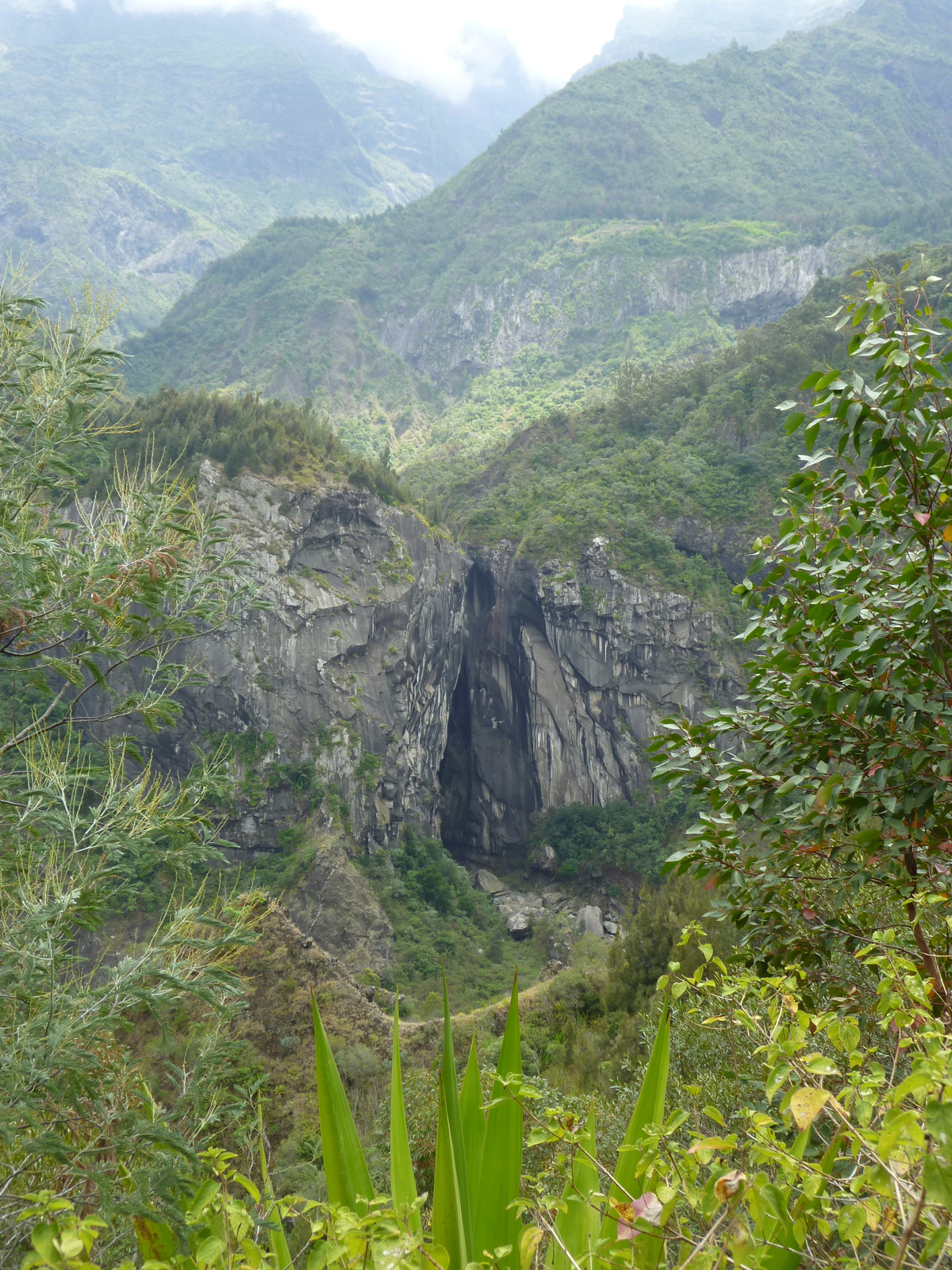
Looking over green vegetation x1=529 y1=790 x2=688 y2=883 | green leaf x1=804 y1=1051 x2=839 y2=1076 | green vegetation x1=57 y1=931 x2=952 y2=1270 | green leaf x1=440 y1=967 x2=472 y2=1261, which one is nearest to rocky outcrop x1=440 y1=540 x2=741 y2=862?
green vegetation x1=529 y1=790 x2=688 y2=883

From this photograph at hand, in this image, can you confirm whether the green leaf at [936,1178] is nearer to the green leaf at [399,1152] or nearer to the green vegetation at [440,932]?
the green leaf at [399,1152]

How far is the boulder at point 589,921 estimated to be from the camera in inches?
1192

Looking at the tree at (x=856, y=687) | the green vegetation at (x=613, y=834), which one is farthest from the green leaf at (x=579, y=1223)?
the green vegetation at (x=613, y=834)

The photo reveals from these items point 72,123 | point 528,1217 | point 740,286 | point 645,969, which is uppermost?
point 72,123

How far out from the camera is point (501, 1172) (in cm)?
160

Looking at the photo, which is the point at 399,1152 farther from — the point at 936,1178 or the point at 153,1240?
the point at 936,1178

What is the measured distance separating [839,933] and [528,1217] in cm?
156

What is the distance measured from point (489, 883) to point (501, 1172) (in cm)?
3590

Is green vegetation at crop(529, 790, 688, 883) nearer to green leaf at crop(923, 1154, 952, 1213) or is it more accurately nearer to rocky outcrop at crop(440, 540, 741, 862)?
rocky outcrop at crop(440, 540, 741, 862)

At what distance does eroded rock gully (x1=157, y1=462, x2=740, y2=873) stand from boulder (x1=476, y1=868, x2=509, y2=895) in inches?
60.1

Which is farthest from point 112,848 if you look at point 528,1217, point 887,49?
point 887,49

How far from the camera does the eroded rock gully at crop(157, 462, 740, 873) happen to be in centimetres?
2738

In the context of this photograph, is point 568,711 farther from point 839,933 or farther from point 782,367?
point 839,933

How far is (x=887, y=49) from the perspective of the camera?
321 feet
